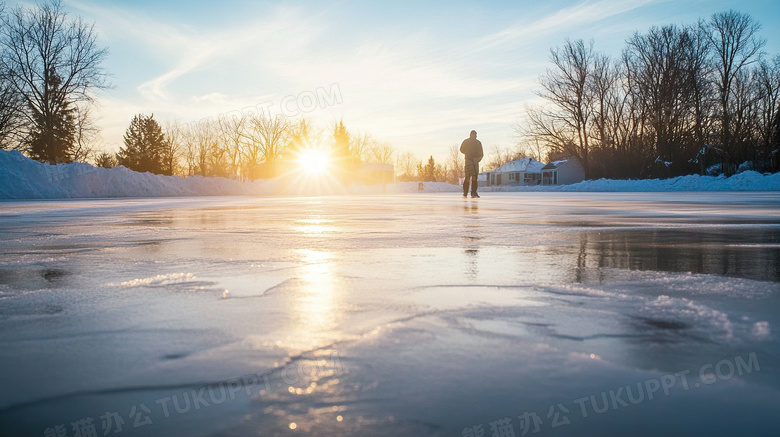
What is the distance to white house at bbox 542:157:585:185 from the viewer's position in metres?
65.4

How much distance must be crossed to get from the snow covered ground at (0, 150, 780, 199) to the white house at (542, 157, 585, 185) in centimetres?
3240

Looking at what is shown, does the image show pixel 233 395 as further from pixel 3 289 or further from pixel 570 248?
pixel 570 248

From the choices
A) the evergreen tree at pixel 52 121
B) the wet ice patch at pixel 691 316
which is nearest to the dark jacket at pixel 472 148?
the wet ice patch at pixel 691 316

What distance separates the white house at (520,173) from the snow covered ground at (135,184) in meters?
35.0

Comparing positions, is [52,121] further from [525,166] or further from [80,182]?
[525,166]

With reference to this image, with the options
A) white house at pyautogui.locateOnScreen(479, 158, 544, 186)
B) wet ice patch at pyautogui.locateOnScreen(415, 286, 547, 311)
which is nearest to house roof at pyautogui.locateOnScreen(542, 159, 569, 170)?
white house at pyautogui.locateOnScreen(479, 158, 544, 186)

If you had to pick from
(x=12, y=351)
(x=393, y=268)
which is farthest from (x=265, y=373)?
(x=393, y=268)

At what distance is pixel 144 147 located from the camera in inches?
2373

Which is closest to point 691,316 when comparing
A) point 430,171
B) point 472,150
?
point 472,150

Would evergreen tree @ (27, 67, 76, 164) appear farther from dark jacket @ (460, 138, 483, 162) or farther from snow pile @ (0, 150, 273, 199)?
dark jacket @ (460, 138, 483, 162)

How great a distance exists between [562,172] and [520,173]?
631 cm

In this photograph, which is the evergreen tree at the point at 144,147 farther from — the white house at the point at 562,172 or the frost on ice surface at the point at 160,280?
the frost on ice surface at the point at 160,280

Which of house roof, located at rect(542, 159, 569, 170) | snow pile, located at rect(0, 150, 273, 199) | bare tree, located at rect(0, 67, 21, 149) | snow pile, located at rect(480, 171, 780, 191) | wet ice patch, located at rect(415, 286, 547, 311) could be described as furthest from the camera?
house roof, located at rect(542, 159, 569, 170)

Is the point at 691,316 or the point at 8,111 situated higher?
the point at 8,111
